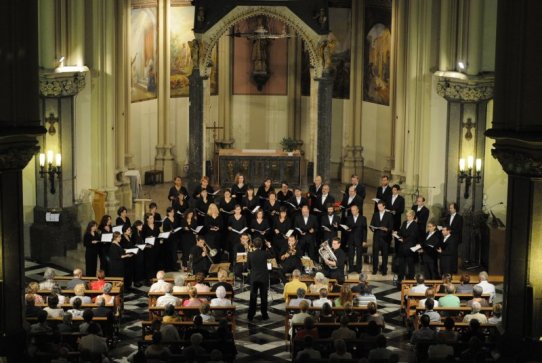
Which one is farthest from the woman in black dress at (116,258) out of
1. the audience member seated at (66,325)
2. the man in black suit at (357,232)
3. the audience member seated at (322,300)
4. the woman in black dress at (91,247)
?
the man in black suit at (357,232)

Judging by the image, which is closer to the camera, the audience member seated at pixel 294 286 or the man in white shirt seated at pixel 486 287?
the man in white shirt seated at pixel 486 287

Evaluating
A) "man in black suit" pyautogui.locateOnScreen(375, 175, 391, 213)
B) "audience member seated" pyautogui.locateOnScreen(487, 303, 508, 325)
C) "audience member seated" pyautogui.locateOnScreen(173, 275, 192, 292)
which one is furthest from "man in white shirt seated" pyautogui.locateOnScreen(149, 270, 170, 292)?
"man in black suit" pyautogui.locateOnScreen(375, 175, 391, 213)

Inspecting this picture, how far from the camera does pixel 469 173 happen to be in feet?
89.0

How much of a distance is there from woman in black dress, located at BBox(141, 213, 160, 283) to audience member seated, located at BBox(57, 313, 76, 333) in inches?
232

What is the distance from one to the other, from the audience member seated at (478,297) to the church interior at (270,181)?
5cm

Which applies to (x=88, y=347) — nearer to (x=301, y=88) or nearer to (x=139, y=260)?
(x=139, y=260)

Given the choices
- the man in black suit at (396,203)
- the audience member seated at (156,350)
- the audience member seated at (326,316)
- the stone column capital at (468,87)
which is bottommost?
the audience member seated at (156,350)

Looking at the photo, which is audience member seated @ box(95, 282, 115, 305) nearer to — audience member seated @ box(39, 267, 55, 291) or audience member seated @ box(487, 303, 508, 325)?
audience member seated @ box(39, 267, 55, 291)

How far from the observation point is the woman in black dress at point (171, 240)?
26703mm

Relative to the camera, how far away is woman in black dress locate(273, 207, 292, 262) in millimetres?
26562

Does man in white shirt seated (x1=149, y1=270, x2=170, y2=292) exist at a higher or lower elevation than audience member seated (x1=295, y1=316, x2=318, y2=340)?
higher

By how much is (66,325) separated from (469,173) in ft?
35.1

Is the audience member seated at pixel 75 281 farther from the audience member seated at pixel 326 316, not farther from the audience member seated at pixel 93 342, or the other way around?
the audience member seated at pixel 326 316

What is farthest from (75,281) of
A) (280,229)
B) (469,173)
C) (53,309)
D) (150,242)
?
(469,173)
